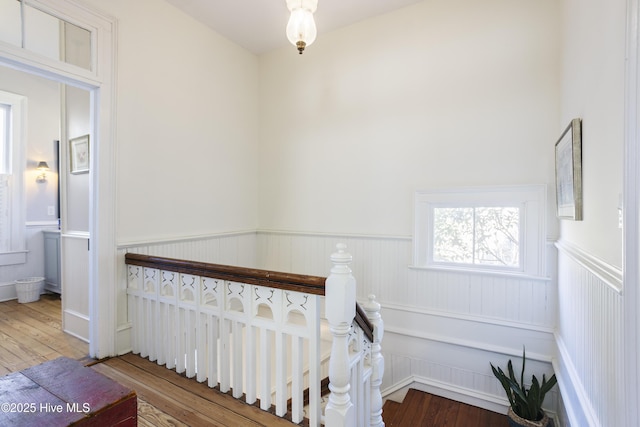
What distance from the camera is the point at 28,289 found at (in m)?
3.74

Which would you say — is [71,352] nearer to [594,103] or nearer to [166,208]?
[166,208]

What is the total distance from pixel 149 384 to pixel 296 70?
3.44 meters

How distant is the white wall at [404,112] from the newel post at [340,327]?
1.76 meters

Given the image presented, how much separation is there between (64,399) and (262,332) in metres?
1.08

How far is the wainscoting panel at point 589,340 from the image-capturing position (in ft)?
3.76

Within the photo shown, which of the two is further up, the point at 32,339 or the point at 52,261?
the point at 52,261

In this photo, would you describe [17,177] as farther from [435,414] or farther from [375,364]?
[435,414]

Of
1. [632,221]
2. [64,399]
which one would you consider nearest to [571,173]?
[632,221]

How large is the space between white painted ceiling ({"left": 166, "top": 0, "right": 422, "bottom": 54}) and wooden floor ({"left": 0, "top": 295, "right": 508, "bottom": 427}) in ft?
10.5

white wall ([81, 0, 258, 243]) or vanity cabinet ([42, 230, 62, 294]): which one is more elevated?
white wall ([81, 0, 258, 243])

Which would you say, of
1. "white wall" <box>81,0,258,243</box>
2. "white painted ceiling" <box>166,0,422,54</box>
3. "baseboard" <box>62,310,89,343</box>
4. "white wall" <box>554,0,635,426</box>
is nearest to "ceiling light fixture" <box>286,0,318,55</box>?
"white painted ceiling" <box>166,0,422,54</box>

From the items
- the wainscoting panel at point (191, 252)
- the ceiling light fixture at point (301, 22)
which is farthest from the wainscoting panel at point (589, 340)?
the wainscoting panel at point (191, 252)

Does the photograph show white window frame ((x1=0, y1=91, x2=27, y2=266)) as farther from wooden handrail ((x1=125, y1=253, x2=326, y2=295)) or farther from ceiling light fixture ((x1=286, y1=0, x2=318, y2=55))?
ceiling light fixture ((x1=286, y1=0, x2=318, y2=55))

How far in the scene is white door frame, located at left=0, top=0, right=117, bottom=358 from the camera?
2.32m
